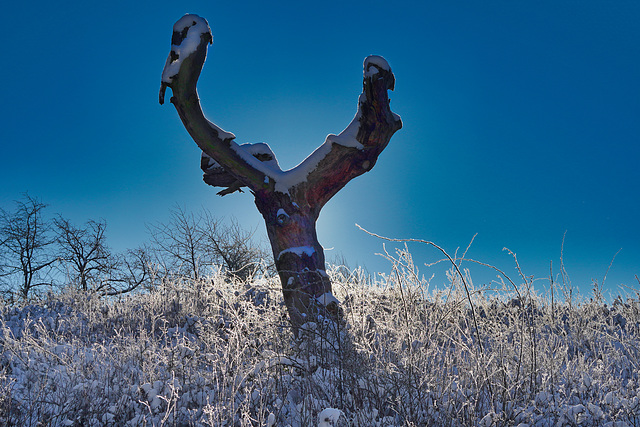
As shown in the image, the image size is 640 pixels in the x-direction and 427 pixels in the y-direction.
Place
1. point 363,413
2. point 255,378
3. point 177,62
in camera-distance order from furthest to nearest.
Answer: point 177,62 → point 255,378 → point 363,413

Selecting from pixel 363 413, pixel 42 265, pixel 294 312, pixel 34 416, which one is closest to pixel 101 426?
pixel 34 416

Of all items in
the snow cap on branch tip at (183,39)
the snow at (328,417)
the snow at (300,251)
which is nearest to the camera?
the snow at (328,417)

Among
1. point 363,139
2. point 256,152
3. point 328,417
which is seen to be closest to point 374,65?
point 363,139

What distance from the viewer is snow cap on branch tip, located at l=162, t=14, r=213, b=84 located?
6.33 meters

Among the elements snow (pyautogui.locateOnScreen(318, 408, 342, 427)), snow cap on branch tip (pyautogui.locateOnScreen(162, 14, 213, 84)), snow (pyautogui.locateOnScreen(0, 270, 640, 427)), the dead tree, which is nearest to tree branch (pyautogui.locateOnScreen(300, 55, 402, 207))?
the dead tree

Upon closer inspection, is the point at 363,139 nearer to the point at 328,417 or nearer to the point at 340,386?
the point at 340,386

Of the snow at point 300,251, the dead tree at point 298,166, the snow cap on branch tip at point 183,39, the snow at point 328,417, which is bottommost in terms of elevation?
the snow at point 328,417

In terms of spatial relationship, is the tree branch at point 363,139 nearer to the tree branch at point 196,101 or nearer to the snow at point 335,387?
the tree branch at point 196,101

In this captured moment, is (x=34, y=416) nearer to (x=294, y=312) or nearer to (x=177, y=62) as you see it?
(x=294, y=312)

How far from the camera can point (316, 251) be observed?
6742 millimetres

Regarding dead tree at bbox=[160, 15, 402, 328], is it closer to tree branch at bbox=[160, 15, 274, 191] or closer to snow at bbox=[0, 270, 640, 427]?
tree branch at bbox=[160, 15, 274, 191]

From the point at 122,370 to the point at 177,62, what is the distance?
14.9ft

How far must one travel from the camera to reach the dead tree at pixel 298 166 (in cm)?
645

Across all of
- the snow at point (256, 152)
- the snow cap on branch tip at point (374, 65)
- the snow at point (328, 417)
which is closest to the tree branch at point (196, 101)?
the snow at point (256, 152)
